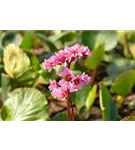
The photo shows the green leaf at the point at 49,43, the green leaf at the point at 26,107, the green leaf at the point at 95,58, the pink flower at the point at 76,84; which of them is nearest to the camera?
the pink flower at the point at 76,84

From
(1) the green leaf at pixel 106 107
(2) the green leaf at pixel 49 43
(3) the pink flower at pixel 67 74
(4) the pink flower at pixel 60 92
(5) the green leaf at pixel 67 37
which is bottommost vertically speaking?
(1) the green leaf at pixel 106 107

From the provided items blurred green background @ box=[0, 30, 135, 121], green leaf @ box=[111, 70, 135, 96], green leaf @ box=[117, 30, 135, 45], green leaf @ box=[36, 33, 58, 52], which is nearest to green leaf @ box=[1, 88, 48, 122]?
blurred green background @ box=[0, 30, 135, 121]

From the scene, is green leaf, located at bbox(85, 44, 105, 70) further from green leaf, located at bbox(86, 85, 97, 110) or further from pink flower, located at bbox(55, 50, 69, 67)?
pink flower, located at bbox(55, 50, 69, 67)

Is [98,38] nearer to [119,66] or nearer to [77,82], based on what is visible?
[119,66]

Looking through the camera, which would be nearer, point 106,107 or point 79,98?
point 106,107

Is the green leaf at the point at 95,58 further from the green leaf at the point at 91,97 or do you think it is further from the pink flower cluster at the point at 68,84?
the pink flower cluster at the point at 68,84

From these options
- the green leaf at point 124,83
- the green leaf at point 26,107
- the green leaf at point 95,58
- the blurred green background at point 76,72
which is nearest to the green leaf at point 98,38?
the blurred green background at point 76,72

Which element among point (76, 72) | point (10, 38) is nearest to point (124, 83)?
point (76, 72)
